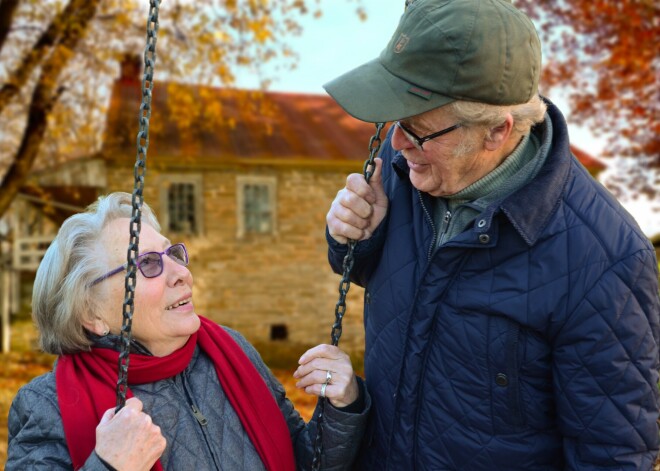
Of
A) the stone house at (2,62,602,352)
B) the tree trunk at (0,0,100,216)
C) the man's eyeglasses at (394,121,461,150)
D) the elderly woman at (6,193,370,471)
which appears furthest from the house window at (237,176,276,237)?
the man's eyeglasses at (394,121,461,150)

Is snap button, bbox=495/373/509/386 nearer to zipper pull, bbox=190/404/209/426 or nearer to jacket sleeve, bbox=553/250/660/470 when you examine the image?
jacket sleeve, bbox=553/250/660/470

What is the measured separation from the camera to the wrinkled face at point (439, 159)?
6.13 feet

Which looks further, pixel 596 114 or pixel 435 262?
pixel 596 114

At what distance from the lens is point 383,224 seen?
2.17m

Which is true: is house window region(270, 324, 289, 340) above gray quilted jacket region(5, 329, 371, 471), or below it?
below

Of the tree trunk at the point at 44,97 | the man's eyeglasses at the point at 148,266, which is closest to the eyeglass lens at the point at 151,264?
the man's eyeglasses at the point at 148,266

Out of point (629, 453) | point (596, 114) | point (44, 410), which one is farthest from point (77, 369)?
point (596, 114)

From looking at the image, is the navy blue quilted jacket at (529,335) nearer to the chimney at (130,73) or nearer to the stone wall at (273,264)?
the stone wall at (273,264)

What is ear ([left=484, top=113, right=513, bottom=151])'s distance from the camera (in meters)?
1.86

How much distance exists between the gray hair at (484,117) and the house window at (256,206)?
44.7 ft

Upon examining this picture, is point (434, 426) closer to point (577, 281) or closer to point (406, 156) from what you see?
point (577, 281)

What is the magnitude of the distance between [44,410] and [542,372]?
58.6 inches

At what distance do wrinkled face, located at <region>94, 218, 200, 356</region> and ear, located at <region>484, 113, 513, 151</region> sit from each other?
43.8 inches

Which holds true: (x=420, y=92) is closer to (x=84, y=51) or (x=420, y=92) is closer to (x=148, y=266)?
(x=148, y=266)
